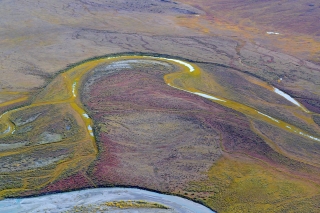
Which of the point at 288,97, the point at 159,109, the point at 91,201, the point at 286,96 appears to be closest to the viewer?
the point at 91,201

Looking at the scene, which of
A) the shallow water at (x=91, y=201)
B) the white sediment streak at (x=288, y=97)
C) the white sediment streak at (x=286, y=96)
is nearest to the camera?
the shallow water at (x=91, y=201)

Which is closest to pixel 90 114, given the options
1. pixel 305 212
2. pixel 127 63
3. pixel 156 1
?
pixel 127 63

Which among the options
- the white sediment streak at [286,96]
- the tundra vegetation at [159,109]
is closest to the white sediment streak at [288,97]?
the white sediment streak at [286,96]

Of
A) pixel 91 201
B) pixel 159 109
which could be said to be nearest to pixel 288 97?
pixel 159 109

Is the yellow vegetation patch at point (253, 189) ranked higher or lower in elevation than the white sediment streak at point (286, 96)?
lower

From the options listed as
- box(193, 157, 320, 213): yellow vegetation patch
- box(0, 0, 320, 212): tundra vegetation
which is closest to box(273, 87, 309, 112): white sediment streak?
box(0, 0, 320, 212): tundra vegetation

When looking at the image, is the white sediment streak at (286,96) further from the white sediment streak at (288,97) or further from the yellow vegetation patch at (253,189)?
the yellow vegetation patch at (253,189)

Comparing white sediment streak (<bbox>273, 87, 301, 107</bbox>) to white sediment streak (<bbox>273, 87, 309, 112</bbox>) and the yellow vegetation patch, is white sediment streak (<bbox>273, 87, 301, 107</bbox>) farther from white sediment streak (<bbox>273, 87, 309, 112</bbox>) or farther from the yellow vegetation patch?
the yellow vegetation patch

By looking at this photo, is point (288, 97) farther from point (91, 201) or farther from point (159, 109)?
point (91, 201)
